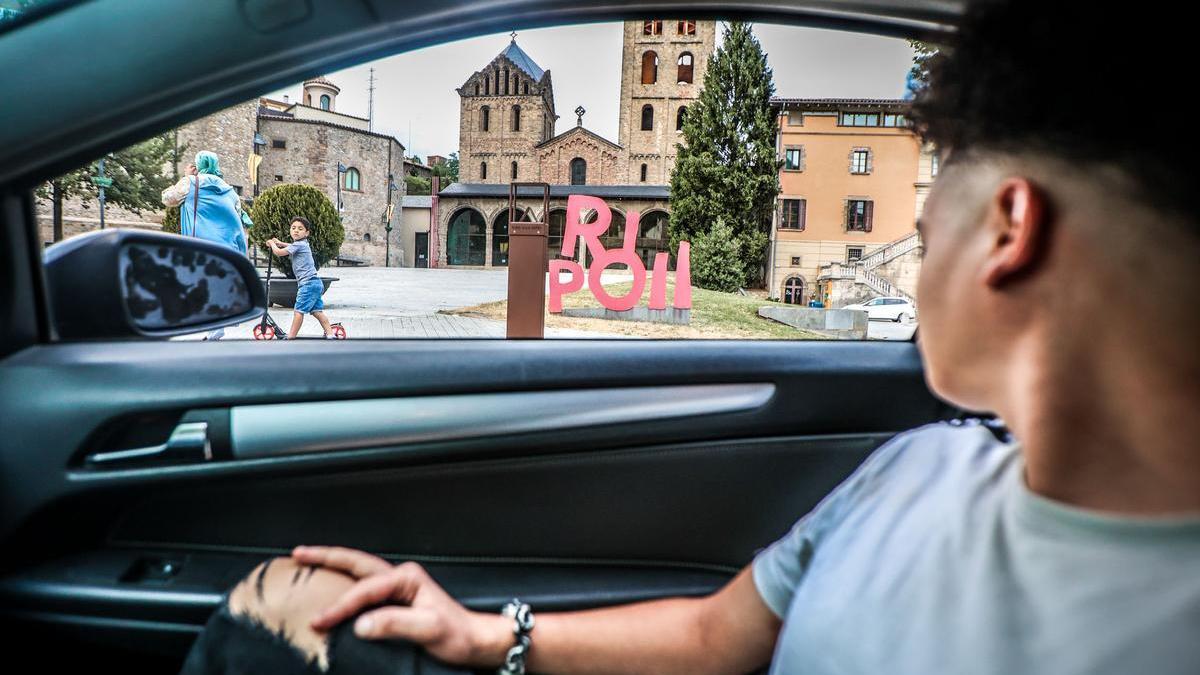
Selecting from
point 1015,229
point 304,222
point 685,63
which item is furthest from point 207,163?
point 685,63

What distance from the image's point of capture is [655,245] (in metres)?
10.7

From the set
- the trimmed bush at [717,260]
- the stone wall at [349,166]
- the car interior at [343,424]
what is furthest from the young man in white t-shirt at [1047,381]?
the trimmed bush at [717,260]

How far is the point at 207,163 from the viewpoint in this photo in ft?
6.16

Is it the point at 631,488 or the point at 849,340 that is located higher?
the point at 849,340

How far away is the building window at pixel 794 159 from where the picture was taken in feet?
30.2

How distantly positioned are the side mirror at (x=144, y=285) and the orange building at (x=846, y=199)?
1151 mm

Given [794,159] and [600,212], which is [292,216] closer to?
[600,212]

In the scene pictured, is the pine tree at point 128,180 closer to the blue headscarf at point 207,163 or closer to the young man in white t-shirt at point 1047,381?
the blue headscarf at point 207,163

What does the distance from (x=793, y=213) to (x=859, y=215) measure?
255 cm

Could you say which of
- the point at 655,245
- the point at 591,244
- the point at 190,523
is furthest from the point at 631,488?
the point at 655,245

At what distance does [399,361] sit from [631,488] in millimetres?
576

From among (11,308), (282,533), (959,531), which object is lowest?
(282,533)

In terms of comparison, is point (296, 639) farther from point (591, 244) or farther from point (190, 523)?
point (591, 244)

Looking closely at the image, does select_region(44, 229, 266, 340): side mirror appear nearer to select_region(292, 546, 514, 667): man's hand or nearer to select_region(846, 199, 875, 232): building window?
select_region(292, 546, 514, 667): man's hand
